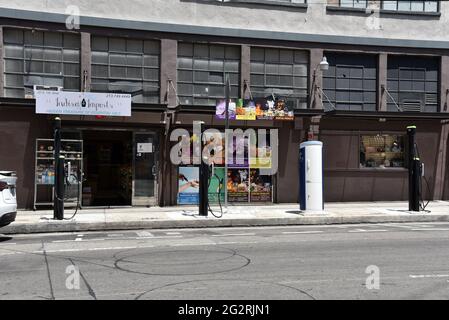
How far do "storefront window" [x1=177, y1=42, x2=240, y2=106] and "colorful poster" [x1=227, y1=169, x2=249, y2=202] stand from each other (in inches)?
105

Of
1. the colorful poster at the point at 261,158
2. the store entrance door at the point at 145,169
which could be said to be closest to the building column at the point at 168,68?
the store entrance door at the point at 145,169

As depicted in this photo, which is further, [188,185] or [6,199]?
[188,185]

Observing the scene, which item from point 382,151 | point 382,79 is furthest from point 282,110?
point 382,151

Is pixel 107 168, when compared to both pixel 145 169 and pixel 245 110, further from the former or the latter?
pixel 245 110

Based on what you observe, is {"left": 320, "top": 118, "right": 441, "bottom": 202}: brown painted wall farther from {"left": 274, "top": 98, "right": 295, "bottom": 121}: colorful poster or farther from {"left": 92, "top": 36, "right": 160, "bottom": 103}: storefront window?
{"left": 92, "top": 36, "right": 160, "bottom": 103}: storefront window

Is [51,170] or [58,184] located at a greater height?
[51,170]

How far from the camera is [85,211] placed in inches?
676

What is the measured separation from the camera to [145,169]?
61.7 ft

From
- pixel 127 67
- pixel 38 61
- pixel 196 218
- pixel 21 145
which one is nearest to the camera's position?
pixel 196 218

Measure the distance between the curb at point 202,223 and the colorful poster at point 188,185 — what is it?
14.3ft

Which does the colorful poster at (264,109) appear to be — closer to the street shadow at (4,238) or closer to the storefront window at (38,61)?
the storefront window at (38,61)

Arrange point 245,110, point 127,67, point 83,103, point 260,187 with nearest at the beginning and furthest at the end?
point 83,103 → point 245,110 → point 127,67 → point 260,187

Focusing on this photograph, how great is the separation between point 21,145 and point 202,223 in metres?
7.05
